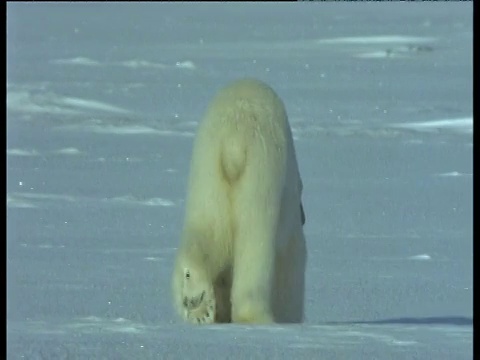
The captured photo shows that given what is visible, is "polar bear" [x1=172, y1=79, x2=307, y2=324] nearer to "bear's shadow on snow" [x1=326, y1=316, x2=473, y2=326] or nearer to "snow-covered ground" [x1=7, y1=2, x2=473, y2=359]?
"snow-covered ground" [x1=7, y1=2, x2=473, y2=359]

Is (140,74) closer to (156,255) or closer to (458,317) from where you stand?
(156,255)

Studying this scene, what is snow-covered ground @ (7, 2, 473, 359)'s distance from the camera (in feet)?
16.1

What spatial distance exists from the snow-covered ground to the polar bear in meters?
0.20

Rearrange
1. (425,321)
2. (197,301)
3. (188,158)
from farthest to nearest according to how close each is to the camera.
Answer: (188,158)
(425,321)
(197,301)

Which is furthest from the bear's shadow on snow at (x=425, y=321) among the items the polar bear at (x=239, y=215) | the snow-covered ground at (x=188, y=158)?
the polar bear at (x=239, y=215)

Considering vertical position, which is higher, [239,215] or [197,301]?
[239,215]

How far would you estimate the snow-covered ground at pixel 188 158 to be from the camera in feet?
16.1

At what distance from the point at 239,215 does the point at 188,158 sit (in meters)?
4.52

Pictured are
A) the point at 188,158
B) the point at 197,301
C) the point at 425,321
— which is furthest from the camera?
the point at 188,158

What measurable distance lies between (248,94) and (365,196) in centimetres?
348

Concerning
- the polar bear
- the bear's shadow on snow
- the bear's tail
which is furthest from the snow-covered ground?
the bear's tail

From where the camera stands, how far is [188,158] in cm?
977

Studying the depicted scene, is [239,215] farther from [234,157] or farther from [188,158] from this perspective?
[188,158]

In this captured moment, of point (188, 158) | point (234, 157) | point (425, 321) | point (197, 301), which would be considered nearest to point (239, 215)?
point (234, 157)
